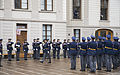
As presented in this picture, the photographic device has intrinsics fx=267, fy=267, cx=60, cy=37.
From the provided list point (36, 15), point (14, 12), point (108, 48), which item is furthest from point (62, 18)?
point (108, 48)

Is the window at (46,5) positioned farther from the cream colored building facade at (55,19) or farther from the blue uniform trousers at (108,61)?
the blue uniform trousers at (108,61)

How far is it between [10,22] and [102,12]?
12.3 meters

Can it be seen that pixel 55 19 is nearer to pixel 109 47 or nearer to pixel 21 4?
pixel 21 4

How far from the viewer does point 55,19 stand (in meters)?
30.3

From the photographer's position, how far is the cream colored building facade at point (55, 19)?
2827 cm

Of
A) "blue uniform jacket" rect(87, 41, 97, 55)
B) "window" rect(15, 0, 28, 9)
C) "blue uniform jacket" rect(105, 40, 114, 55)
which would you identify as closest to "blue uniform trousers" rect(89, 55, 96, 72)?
"blue uniform jacket" rect(87, 41, 97, 55)

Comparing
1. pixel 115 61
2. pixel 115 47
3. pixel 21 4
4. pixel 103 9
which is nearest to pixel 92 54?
pixel 115 47

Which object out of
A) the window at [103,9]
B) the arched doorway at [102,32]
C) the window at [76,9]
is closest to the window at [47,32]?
the window at [76,9]

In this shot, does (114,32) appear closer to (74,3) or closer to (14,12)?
(74,3)

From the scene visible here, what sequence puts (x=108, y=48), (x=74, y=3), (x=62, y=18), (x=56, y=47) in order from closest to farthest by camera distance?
(x=108, y=48) < (x=56, y=47) < (x=62, y=18) < (x=74, y=3)

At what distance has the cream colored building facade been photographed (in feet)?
92.7

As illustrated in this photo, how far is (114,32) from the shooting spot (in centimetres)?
3416

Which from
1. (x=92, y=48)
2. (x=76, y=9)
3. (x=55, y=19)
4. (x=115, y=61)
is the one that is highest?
(x=76, y=9)

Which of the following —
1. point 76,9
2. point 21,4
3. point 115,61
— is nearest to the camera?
point 115,61
